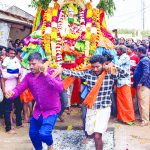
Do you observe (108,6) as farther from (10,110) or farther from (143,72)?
(10,110)

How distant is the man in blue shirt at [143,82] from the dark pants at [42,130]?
312 centimetres

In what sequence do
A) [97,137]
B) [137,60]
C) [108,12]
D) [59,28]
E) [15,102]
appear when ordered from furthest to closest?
[108,12]
[137,60]
[15,102]
[59,28]
[97,137]

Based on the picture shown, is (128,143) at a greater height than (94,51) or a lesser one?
lesser

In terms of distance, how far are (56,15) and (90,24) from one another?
0.71 metres

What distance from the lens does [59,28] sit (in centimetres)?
757

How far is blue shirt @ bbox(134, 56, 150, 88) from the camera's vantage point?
8.37 m

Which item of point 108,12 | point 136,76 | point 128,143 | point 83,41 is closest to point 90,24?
point 83,41

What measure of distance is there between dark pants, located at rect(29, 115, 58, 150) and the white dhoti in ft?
1.83

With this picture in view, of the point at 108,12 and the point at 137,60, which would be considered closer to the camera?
the point at 137,60

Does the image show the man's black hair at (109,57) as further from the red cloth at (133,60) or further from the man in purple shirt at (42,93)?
the man in purple shirt at (42,93)

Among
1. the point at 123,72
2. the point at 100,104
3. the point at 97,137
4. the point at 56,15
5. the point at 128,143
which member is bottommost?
the point at 128,143

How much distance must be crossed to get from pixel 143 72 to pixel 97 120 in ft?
9.49

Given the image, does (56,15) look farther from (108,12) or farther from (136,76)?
(108,12)

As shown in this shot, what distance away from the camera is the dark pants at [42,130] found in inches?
229
